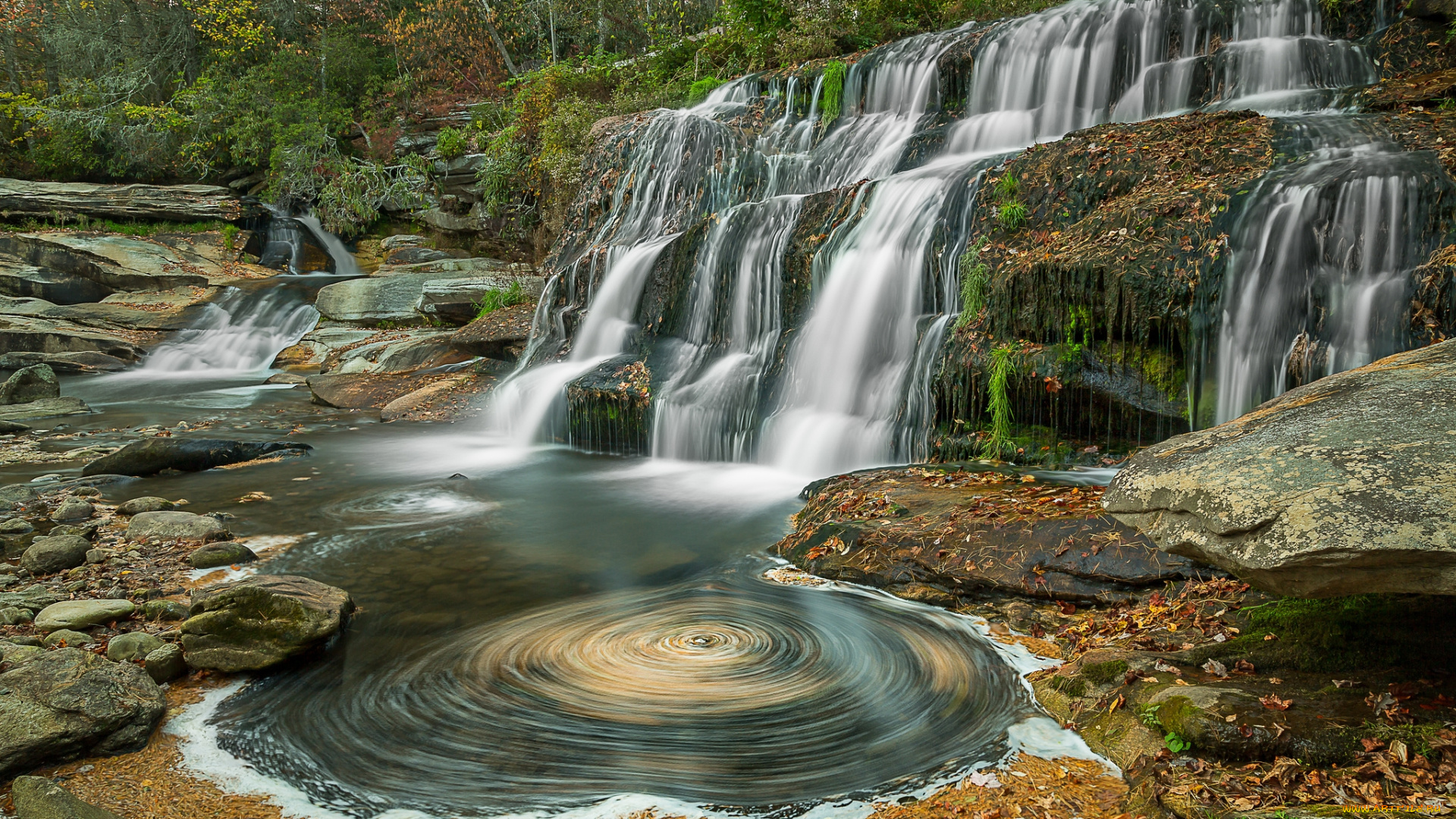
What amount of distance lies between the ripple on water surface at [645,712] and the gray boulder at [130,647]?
25.6 inches

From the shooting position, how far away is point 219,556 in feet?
19.7

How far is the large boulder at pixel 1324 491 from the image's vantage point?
231 cm

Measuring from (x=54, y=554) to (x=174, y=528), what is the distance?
2.82 ft

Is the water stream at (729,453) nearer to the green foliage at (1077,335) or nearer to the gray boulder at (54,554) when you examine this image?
the green foliage at (1077,335)

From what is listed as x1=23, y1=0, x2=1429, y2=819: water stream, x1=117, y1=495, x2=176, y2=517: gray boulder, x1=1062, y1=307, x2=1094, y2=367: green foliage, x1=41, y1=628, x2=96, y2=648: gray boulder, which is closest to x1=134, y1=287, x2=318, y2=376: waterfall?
x1=23, y1=0, x2=1429, y2=819: water stream

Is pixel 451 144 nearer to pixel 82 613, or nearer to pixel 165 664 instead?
pixel 82 613

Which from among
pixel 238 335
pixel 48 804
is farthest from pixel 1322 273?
pixel 238 335

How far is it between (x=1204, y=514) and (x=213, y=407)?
15.3 m

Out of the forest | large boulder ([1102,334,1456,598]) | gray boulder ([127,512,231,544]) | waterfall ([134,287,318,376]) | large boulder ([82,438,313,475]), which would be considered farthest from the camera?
the forest

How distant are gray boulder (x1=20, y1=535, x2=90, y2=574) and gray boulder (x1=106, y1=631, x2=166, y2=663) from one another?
1.97 metres

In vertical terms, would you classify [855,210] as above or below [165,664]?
above

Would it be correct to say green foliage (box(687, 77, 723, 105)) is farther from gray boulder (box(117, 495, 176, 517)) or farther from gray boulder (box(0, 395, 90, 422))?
gray boulder (box(117, 495, 176, 517))

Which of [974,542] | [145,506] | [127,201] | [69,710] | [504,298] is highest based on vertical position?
[127,201]

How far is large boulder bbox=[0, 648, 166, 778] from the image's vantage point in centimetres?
326
